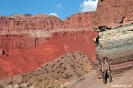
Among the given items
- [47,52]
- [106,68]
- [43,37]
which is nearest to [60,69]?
[106,68]

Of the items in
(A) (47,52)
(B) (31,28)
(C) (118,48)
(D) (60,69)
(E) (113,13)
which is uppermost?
(B) (31,28)

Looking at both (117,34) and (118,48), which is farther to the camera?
(117,34)

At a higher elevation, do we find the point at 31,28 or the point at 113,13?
the point at 31,28

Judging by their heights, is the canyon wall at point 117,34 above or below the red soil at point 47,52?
above

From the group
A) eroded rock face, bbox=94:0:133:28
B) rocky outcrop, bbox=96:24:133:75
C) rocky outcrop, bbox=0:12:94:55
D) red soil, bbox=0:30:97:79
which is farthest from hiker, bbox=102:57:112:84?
rocky outcrop, bbox=0:12:94:55

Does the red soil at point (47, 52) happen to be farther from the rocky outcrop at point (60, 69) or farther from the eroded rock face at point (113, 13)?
the eroded rock face at point (113, 13)

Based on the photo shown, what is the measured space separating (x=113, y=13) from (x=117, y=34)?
141 centimetres

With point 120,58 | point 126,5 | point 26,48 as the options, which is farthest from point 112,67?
point 26,48

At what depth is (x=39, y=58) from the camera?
9538 cm

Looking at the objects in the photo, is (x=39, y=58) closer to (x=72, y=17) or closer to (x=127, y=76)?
(x=72, y=17)

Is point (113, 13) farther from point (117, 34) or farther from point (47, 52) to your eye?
point (47, 52)

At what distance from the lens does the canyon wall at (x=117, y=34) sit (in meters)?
14.5

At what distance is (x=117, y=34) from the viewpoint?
14.8m

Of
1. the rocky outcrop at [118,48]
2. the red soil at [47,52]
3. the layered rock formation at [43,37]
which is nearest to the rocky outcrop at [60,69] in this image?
the red soil at [47,52]
